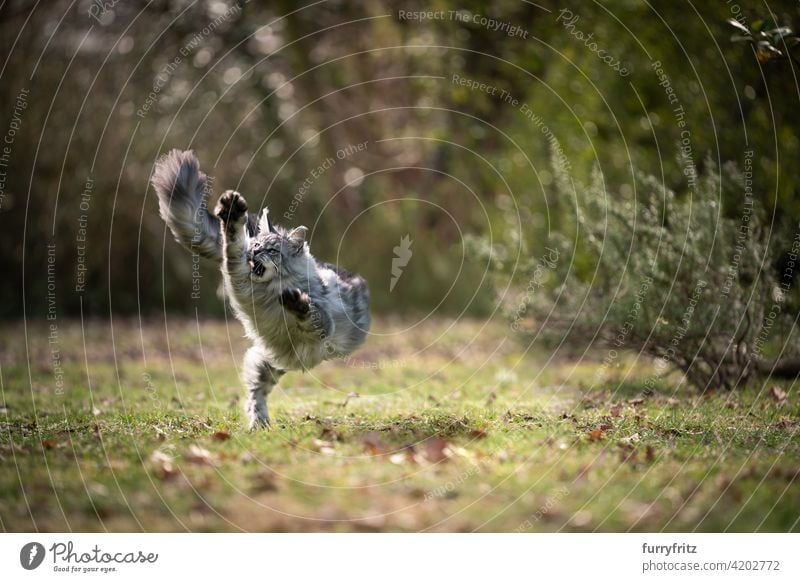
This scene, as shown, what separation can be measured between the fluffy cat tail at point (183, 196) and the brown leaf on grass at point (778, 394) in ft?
20.5

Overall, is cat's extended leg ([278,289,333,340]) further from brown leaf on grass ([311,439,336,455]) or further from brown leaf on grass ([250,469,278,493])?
brown leaf on grass ([250,469,278,493])

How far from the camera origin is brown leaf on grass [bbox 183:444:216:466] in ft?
21.6

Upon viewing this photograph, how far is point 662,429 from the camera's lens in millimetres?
7598

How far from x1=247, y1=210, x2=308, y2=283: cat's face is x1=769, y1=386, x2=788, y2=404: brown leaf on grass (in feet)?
17.4

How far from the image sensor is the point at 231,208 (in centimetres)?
765

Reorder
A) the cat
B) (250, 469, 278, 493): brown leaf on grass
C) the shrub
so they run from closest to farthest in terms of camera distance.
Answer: (250, 469, 278, 493): brown leaf on grass
the cat
the shrub

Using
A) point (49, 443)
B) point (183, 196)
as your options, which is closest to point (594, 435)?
point (183, 196)

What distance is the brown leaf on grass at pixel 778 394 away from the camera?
865 cm

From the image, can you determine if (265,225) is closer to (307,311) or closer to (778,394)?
(307,311)

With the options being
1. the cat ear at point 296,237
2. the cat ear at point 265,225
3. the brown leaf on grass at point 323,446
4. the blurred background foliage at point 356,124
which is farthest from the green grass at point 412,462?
the blurred background foliage at point 356,124

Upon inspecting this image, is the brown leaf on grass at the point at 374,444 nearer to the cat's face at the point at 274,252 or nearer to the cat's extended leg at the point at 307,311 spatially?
the cat's extended leg at the point at 307,311

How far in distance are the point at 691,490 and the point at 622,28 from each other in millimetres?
9054

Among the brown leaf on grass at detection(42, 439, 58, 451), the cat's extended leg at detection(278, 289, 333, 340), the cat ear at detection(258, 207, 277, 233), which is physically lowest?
the brown leaf on grass at detection(42, 439, 58, 451)
